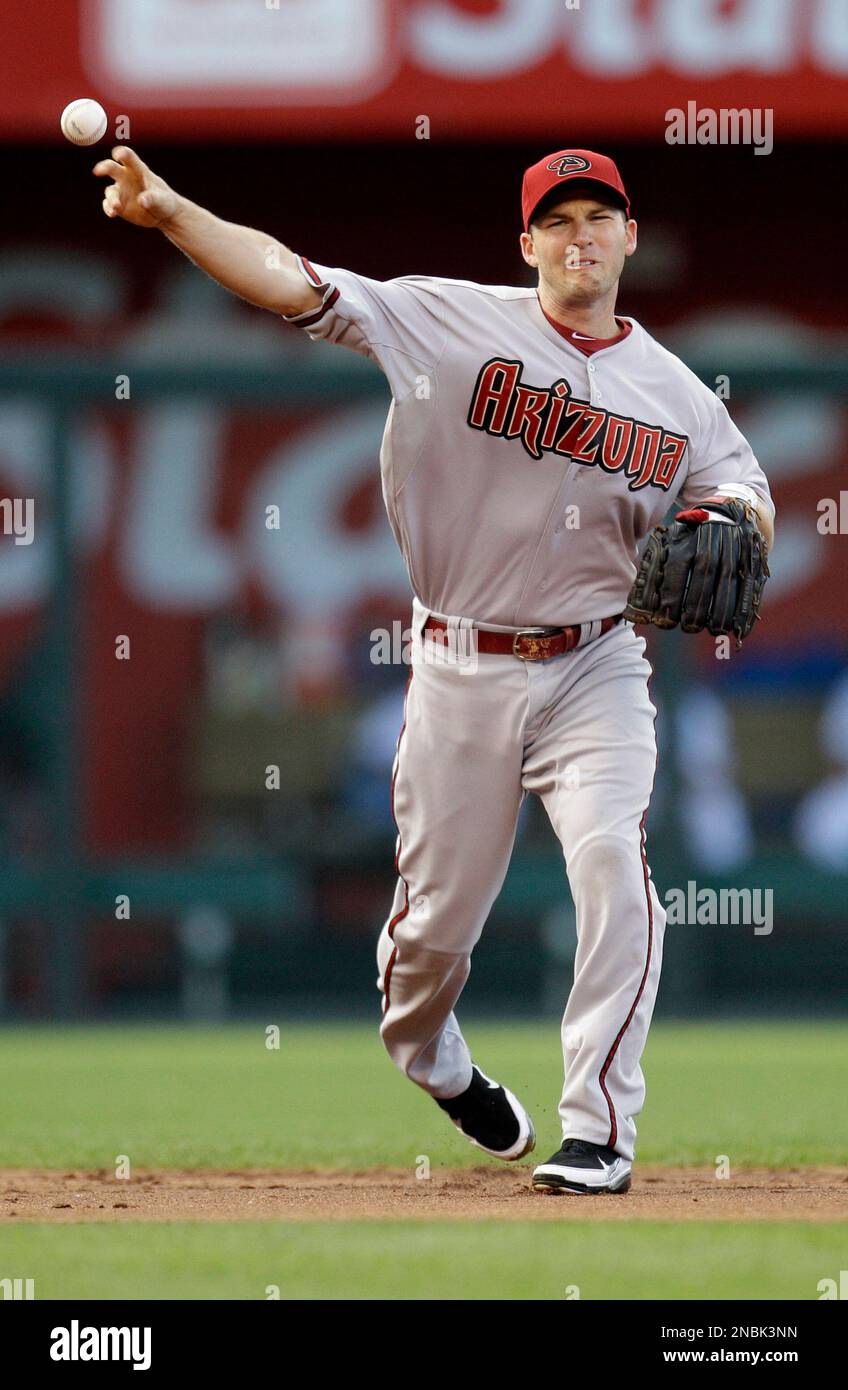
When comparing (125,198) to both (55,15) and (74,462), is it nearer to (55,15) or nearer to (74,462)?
(74,462)

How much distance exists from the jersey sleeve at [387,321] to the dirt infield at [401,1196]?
4.83 feet

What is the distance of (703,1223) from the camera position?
3.54m

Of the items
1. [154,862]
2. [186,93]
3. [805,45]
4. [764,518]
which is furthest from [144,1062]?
[805,45]

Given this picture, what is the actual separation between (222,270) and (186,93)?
6.81 m

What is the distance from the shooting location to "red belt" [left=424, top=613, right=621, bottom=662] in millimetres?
4129

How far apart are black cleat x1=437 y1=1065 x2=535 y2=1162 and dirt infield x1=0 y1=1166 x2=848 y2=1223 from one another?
0.21 ft

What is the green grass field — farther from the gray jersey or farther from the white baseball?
the white baseball

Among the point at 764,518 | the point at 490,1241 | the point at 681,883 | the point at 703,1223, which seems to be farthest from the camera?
the point at 681,883

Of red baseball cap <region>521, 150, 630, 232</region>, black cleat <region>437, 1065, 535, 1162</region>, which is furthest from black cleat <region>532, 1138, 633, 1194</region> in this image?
red baseball cap <region>521, 150, 630, 232</region>

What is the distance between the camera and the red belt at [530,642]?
413cm

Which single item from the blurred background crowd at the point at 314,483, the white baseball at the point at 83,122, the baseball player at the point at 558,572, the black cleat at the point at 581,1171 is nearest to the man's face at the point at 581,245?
the baseball player at the point at 558,572

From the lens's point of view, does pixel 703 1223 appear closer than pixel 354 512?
Yes

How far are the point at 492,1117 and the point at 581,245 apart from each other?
1748mm

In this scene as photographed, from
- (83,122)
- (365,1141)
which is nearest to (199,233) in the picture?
(83,122)
